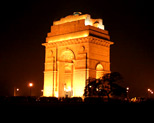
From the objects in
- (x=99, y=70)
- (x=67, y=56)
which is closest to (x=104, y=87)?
(x=99, y=70)

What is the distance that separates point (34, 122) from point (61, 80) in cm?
3115

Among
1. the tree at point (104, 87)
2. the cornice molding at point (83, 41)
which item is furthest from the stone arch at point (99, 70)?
the tree at point (104, 87)

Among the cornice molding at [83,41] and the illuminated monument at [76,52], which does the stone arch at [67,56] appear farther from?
the cornice molding at [83,41]

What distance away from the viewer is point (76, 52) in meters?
44.3

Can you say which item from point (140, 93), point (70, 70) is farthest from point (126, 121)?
point (140, 93)

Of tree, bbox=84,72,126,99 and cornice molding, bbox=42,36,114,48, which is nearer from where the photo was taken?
tree, bbox=84,72,126,99

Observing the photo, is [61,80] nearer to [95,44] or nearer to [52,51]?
[52,51]

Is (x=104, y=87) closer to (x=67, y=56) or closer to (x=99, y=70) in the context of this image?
(x=99, y=70)

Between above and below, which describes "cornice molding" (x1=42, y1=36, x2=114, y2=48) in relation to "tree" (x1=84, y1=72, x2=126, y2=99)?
above

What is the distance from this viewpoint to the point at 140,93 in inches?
2466

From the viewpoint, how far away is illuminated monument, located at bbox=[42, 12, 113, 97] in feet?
142

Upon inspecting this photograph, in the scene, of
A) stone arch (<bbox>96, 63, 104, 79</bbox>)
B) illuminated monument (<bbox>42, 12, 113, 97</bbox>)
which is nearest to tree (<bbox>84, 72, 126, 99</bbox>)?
illuminated monument (<bbox>42, 12, 113, 97</bbox>)

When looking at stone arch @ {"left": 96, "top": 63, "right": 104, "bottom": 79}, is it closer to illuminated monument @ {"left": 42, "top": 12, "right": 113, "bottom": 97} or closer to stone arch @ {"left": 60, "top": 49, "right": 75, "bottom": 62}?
illuminated monument @ {"left": 42, "top": 12, "right": 113, "bottom": 97}

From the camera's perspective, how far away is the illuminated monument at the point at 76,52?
4319cm
